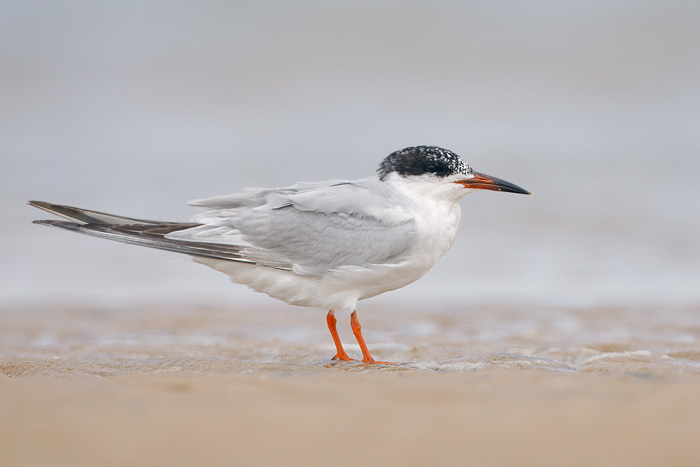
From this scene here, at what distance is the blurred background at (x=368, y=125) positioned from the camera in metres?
7.95

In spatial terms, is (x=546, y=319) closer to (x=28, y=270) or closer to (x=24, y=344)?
(x=24, y=344)

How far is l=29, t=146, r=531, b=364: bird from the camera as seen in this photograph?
4.47m

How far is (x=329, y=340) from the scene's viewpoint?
18.3ft

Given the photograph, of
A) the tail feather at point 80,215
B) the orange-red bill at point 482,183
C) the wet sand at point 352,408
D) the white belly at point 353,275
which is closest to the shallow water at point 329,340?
the wet sand at point 352,408

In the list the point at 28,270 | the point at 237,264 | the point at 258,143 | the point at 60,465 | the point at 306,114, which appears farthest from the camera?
the point at 306,114

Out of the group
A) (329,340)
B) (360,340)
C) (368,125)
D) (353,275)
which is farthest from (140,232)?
(368,125)

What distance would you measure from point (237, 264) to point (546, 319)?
102 inches

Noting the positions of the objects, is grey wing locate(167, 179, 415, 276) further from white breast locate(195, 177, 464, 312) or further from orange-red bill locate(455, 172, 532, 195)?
orange-red bill locate(455, 172, 532, 195)

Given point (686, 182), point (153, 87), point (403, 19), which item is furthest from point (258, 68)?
point (686, 182)

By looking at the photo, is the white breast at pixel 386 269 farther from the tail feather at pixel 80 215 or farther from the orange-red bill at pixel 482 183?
the tail feather at pixel 80 215

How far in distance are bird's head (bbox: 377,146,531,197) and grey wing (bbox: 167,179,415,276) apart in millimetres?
191

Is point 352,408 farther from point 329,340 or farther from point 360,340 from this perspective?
point 329,340

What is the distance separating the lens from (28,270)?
784 centimetres

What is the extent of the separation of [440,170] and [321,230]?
0.77 m
